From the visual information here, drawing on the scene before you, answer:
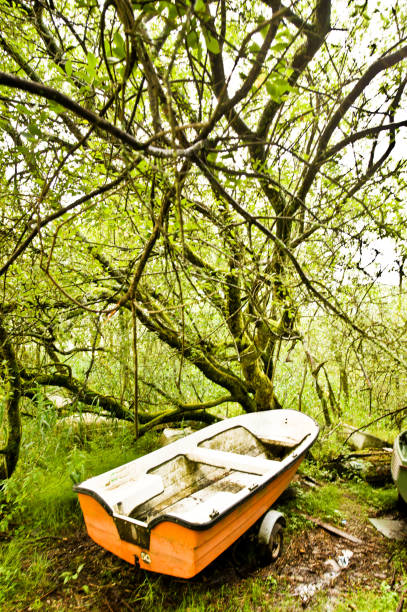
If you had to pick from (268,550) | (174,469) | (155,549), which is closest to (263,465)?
(268,550)

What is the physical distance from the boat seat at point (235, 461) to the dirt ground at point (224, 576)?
0.58 meters

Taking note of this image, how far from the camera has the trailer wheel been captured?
3.17 meters

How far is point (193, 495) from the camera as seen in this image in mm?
3662

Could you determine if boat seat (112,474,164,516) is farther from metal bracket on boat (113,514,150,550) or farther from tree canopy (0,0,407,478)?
tree canopy (0,0,407,478)

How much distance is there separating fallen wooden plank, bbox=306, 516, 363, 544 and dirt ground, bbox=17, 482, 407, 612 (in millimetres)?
41

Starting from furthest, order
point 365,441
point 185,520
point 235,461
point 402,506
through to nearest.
A: 1. point 365,441
2. point 402,506
3. point 235,461
4. point 185,520

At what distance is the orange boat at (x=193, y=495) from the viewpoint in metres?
2.50

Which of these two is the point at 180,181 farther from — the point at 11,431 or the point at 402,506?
the point at 402,506

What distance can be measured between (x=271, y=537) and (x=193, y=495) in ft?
2.81

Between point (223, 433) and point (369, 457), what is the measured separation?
2.36 meters

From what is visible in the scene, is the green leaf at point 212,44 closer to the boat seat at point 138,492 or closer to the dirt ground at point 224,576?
the boat seat at point 138,492

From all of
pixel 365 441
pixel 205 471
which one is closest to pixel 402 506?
pixel 365 441

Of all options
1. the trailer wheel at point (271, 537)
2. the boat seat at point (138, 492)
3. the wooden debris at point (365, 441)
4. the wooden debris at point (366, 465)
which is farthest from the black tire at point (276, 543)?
the wooden debris at point (365, 441)

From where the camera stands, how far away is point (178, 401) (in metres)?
5.29
